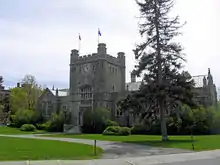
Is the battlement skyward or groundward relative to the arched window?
skyward

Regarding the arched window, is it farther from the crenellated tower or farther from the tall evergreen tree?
the tall evergreen tree

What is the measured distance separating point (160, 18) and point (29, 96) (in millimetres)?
55155

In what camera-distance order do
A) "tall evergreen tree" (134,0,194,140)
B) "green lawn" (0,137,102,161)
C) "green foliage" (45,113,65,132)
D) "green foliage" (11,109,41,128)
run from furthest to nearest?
1. "green foliage" (11,109,41,128)
2. "green foliage" (45,113,65,132)
3. "tall evergreen tree" (134,0,194,140)
4. "green lawn" (0,137,102,161)

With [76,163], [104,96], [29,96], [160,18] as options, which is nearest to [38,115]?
[29,96]

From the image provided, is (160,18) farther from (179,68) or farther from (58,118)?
(58,118)

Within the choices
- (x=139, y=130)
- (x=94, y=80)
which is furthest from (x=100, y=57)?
(x=139, y=130)

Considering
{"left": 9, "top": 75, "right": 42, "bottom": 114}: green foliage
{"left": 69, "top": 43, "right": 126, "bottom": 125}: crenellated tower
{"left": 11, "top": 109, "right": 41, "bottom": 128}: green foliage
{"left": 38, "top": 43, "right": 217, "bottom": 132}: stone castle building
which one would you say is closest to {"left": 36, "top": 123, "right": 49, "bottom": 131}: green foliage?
{"left": 11, "top": 109, "right": 41, "bottom": 128}: green foliage

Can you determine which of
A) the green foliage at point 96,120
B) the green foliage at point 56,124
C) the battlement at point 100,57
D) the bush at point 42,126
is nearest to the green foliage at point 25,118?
the bush at point 42,126

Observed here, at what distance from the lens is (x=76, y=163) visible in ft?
50.5

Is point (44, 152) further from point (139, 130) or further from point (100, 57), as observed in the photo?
point (100, 57)

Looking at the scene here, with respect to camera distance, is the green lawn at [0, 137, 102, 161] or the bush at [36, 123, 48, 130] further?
the bush at [36, 123, 48, 130]

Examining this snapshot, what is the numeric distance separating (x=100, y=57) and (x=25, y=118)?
2156 cm

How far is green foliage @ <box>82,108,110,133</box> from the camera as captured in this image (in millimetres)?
59156

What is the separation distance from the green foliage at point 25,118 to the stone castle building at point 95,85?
3.44 m
